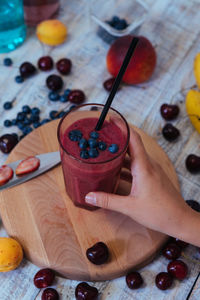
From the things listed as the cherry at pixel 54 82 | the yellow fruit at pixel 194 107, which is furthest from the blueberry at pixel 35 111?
the yellow fruit at pixel 194 107

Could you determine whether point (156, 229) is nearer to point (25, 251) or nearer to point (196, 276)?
point (196, 276)

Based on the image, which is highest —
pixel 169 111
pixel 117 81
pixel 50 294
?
pixel 117 81

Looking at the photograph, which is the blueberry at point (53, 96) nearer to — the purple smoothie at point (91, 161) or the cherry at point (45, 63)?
the cherry at point (45, 63)

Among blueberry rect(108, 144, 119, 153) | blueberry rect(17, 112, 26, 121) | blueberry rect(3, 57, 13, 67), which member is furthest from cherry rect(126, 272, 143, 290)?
blueberry rect(3, 57, 13, 67)

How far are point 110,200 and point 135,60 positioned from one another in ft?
2.43

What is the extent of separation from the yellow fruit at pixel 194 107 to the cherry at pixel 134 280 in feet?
2.16

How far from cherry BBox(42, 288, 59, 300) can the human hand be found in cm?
30

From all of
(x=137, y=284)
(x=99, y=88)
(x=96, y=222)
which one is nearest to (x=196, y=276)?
(x=137, y=284)

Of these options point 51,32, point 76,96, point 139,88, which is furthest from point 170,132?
point 51,32

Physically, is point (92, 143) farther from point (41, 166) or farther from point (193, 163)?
point (193, 163)

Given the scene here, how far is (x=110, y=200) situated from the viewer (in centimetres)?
107

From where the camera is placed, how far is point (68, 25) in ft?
6.15

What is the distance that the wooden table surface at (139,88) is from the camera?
3.80 ft

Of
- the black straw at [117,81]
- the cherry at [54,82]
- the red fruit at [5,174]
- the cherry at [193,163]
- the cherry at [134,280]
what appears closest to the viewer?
the black straw at [117,81]
